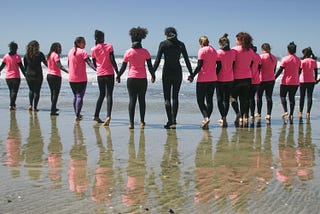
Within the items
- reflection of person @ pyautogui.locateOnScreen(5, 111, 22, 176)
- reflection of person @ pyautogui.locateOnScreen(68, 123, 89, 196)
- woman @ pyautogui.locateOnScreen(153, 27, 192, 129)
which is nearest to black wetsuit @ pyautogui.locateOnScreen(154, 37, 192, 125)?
woman @ pyautogui.locateOnScreen(153, 27, 192, 129)

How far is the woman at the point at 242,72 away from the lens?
957cm

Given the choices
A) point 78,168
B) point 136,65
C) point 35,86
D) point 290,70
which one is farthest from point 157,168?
point 35,86

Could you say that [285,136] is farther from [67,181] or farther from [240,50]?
[67,181]

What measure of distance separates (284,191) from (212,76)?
16.8ft

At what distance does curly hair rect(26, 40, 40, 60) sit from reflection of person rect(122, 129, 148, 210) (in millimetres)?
5741

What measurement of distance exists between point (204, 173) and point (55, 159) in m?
2.06

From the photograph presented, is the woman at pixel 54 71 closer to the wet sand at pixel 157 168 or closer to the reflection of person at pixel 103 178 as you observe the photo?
the wet sand at pixel 157 168

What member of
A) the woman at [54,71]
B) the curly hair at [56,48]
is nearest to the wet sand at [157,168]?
the woman at [54,71]

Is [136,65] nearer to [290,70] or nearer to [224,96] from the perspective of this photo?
[224,96]

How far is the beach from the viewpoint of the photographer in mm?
4250

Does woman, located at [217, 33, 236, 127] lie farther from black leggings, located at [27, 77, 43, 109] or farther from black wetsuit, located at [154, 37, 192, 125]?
black leggings, located at [27, 77, 43, 109]

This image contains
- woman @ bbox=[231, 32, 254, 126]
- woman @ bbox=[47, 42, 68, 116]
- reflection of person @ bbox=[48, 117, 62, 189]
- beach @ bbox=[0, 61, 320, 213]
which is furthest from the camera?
woman @ bbox=[47, 42, 68, 116]

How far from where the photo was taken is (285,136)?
8594mm

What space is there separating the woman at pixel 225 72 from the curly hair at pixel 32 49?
16.4ft
